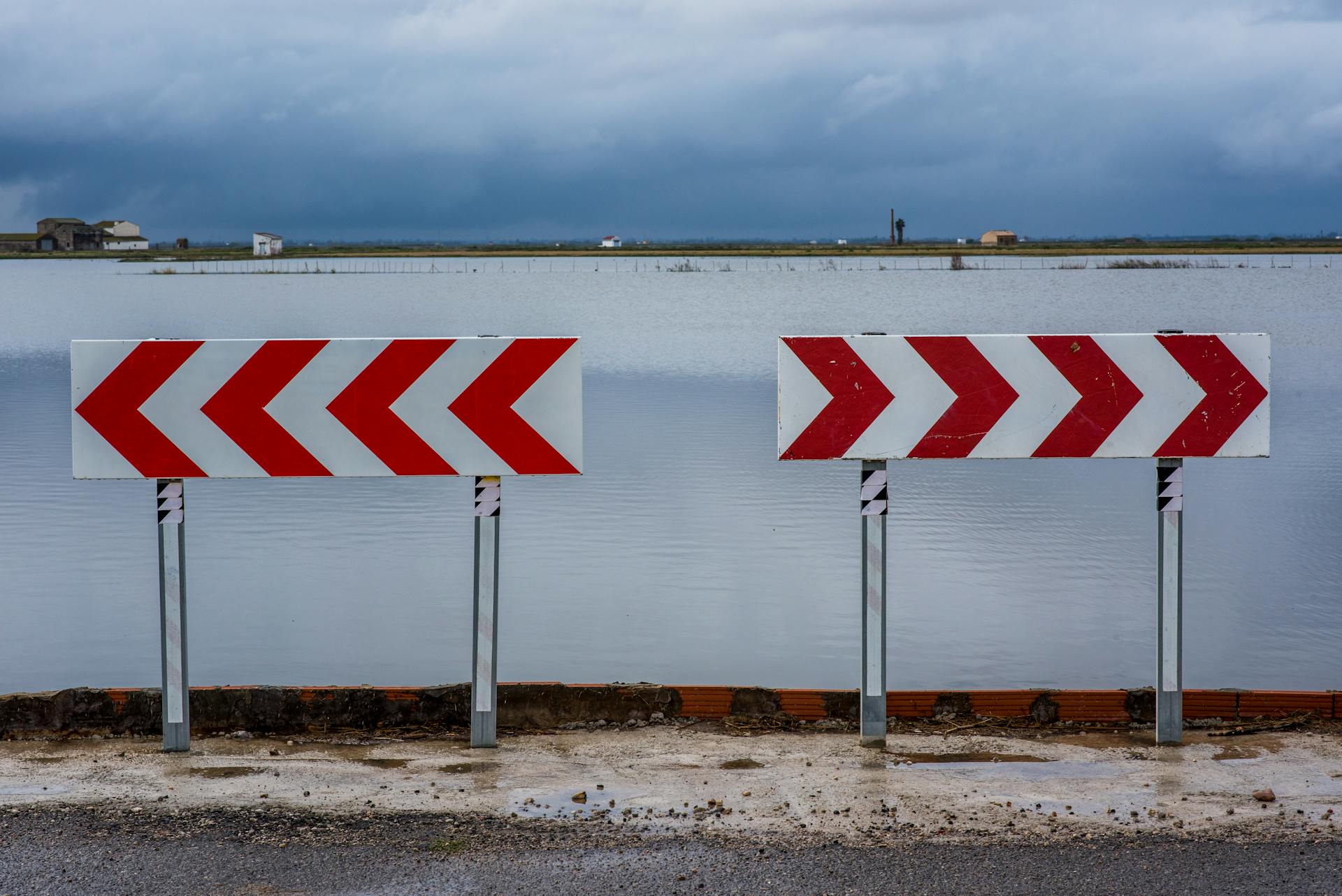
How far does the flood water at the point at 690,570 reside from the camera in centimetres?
810

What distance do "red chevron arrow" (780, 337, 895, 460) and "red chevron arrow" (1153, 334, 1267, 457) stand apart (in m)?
1.16

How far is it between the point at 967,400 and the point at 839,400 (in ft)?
1.65

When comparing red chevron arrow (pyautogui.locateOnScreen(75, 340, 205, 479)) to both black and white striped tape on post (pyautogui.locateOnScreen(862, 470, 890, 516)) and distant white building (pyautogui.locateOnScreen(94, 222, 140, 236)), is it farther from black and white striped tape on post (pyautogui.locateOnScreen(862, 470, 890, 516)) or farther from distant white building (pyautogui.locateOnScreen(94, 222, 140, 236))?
distant white building (pyautogui.locateOnScreen(94, 222, 140, 236))

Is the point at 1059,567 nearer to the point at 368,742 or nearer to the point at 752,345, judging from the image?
the point at 368,742

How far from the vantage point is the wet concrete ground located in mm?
3811

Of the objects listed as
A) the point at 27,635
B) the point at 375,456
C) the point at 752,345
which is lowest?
the point at 27,635

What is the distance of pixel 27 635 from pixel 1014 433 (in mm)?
6452

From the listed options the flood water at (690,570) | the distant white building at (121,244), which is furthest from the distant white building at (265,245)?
the flood water at (690,570)

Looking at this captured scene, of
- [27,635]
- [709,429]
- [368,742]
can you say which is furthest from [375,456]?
[709,429]

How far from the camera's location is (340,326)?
41156mm

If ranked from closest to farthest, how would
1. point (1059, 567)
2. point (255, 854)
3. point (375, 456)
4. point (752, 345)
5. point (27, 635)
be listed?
point (255, 854) → point (375, 456) → point (27, 635) → point (1059, 567) → point (752, 345)

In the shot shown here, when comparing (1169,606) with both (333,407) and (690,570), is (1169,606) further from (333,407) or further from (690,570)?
(690,570)

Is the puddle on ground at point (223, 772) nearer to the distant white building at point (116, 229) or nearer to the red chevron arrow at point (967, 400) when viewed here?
the red chevron arrow at point (967, 400)

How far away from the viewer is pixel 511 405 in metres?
5.20
